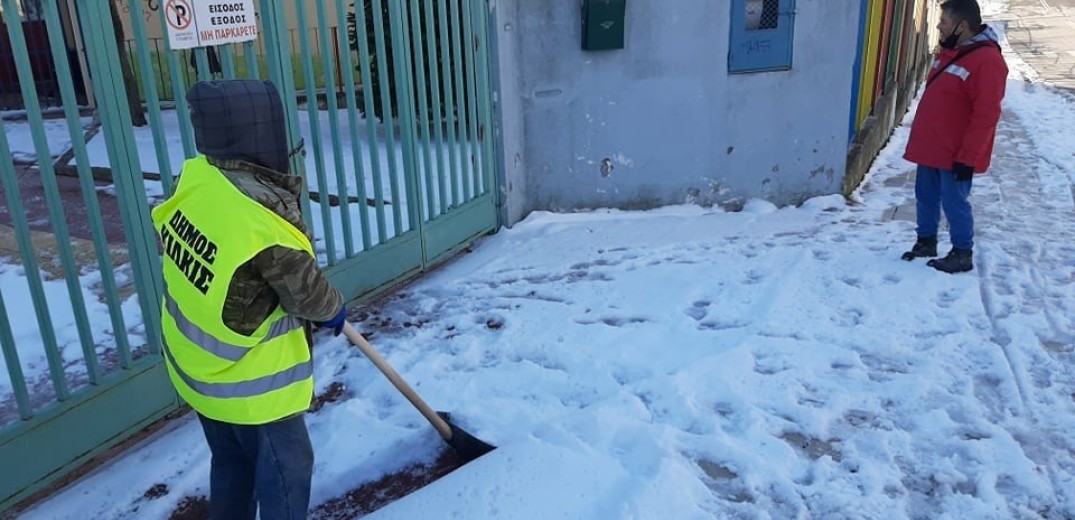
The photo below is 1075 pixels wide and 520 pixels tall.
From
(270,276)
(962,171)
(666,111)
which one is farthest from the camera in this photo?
(666,111)

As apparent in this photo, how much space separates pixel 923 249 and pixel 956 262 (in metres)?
0.26

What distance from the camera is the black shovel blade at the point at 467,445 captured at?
340cm

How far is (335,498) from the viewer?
3225 mm

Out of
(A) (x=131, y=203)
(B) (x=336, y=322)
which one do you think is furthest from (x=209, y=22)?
(B) (x=336, y=322)

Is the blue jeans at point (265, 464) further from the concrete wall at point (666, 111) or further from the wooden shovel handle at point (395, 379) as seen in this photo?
the concrete wall at point (666, 111)

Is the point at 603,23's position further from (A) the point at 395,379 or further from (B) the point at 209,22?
(A) the point at 395,379

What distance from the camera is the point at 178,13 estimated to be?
3760 mm

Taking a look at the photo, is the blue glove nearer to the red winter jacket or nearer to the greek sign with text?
the greek sign with text

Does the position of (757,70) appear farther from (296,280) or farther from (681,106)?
(296,280)

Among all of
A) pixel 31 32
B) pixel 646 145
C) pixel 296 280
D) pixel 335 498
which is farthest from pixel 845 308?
pixel 31 32

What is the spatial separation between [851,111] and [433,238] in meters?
3.53

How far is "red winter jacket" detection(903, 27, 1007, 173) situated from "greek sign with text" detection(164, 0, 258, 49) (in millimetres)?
3861

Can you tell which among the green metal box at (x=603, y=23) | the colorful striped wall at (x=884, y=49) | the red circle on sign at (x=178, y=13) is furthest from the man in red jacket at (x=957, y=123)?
the red circle on sign at (x=178, y=13)

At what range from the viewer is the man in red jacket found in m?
4.87
